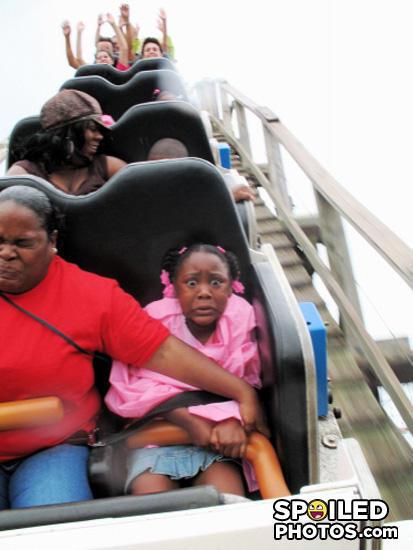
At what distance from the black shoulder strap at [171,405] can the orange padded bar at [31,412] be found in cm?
19

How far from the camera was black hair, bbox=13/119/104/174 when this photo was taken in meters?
1.46

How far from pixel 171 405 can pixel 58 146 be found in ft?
2.71

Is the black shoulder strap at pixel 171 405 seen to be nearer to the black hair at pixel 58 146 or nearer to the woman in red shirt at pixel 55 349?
the woman in red shirt at pixel 55 349

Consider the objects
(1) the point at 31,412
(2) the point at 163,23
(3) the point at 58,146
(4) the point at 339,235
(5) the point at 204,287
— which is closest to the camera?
(1) the point at 31,412

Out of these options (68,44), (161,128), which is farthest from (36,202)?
(68,44)

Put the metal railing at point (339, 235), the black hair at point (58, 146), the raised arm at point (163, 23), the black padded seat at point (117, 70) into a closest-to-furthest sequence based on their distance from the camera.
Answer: the metal railing at point (339, 235), the black hair at point (58, 146), the black padded seat at point (117, 70), the raised arm at point (163, 23)

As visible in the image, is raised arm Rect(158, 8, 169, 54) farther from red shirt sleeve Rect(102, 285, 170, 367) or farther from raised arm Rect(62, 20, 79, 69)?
red shirt sleeve Rect(102, 285, 170, 367)

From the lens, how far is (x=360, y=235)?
1.41 m

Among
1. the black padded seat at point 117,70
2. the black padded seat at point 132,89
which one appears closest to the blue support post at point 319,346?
the black padded seat at point 132,89

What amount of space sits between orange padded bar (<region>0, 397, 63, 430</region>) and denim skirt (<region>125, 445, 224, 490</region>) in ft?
0.71

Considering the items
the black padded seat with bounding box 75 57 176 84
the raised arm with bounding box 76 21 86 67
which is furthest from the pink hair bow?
the raised arm with bounding box 76 21 86 67

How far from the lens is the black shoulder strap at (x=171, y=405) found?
0.99 meters

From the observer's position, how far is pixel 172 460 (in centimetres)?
97

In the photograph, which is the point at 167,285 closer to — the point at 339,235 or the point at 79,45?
the point at 339,235
